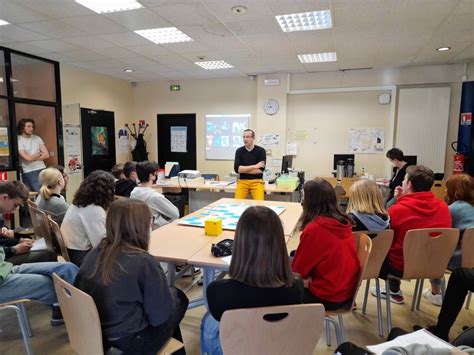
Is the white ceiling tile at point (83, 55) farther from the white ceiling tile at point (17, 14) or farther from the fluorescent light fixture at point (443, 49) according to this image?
the fluorescent light fixture at point (443, 49)

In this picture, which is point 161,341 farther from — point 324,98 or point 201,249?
point 324,98

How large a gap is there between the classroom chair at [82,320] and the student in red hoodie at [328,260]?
2.57ft

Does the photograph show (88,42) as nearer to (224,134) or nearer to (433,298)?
(224,134)

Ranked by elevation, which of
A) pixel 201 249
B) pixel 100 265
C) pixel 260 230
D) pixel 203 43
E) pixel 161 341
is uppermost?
pixel 203 43

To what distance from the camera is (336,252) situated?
5.63ft

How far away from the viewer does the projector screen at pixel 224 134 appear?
6.64 metres

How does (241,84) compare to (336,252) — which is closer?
(336,252)

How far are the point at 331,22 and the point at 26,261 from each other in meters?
3.64

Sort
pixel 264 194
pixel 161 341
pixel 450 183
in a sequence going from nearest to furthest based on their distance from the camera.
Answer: pixel 161 341 → pixel 450 183 → pixel 264 194

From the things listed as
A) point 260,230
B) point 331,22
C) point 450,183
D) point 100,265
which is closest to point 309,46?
point 331,22

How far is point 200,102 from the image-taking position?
685 cm

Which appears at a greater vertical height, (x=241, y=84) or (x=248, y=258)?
(x=241, y=84)

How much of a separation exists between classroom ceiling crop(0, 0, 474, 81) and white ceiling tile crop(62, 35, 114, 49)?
1 centimetres

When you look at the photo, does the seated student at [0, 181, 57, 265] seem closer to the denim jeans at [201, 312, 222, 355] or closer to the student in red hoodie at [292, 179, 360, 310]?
the denim jeans at [201, 312, 222, 355]
